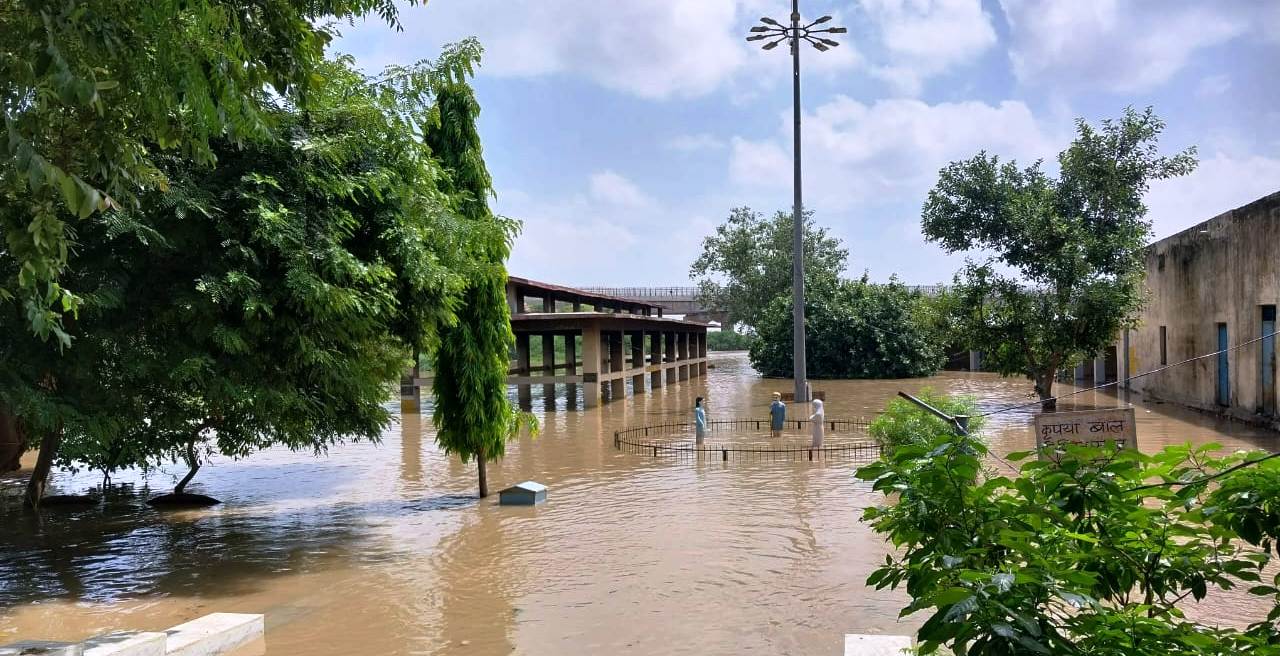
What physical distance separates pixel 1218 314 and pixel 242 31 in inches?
1070

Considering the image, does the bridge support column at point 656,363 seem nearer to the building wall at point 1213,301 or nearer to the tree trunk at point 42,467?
the building wall at point 1213,301

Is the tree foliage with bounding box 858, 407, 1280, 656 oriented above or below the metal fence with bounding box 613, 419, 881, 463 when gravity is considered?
above

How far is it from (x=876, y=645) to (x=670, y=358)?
159 ft

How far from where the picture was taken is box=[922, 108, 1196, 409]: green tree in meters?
25.6

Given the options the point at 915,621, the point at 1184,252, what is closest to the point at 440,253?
the point at 915,621

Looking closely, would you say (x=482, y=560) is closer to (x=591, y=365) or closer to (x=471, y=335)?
(x=471, y=335)

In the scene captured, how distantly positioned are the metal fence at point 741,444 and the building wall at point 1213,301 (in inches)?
390

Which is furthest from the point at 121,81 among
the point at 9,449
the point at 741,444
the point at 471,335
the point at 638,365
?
the point at 638,365

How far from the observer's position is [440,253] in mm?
13867

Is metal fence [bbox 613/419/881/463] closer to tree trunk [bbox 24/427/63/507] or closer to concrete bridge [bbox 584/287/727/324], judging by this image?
tree trunk [bbox 24/427/63/507]

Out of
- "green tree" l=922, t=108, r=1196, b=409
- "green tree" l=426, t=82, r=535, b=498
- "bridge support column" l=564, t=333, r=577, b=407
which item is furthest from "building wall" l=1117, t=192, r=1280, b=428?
"bridge support column" l=564, t=333, r=577, b=407

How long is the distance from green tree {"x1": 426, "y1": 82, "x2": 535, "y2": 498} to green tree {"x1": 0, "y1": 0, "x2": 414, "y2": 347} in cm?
720

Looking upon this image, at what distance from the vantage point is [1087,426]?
8180 millimetres

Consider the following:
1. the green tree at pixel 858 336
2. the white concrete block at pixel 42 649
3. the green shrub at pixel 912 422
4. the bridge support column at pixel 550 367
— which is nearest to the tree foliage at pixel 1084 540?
the white concrete block at pixel 42 649
